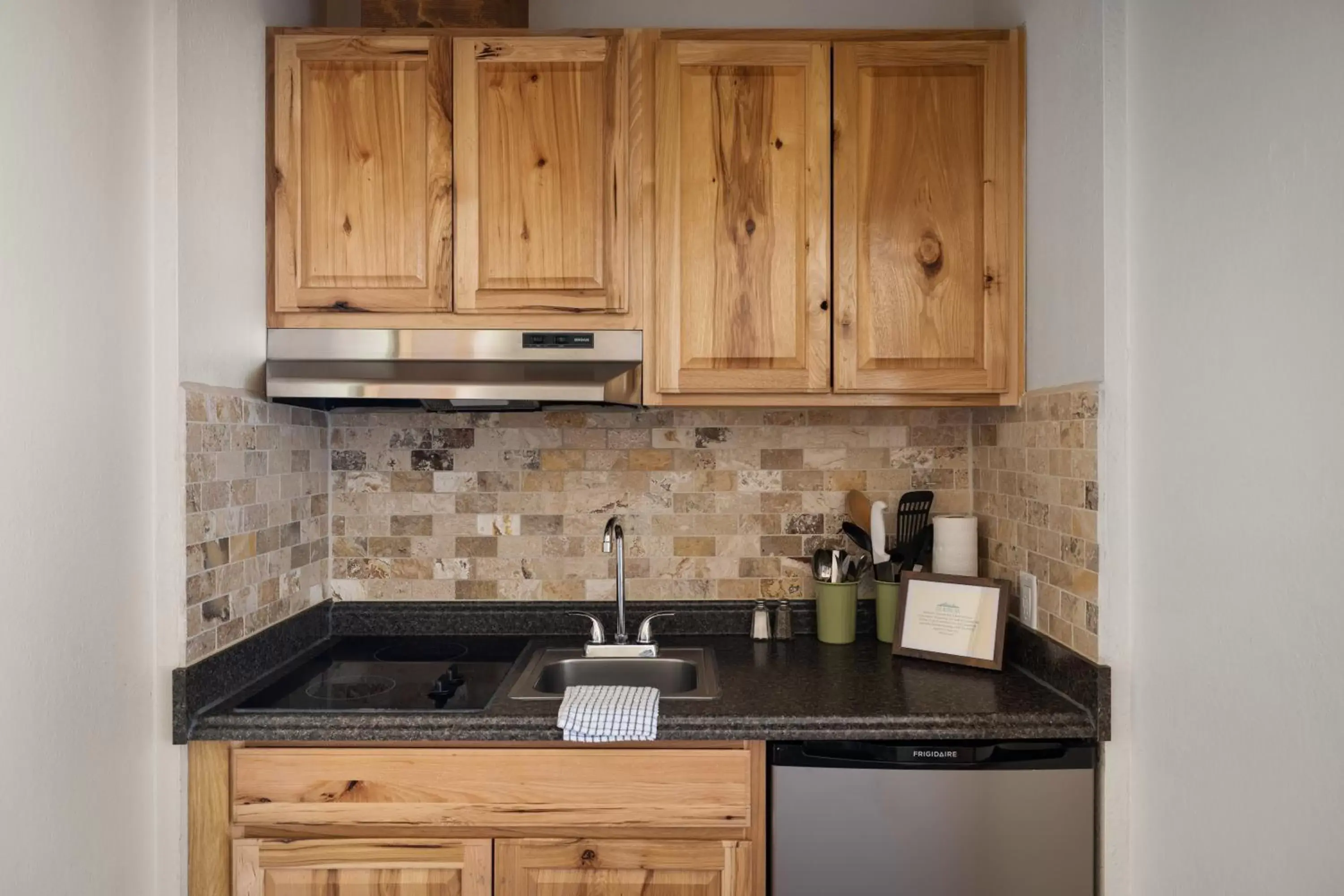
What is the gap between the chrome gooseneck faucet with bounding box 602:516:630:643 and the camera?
221 cm

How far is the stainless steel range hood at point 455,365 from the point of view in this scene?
6.37 ft

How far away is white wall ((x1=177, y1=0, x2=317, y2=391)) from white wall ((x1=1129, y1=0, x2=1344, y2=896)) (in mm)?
1729

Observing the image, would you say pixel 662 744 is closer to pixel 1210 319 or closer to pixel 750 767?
pixel 750 767

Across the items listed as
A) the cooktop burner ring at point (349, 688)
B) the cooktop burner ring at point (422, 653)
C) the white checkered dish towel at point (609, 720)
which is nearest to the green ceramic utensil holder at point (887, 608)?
the white checkered dish towel at point (609, 720)

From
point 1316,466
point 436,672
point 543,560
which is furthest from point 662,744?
point 1316,466

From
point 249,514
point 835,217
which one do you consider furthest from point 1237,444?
point 249,514

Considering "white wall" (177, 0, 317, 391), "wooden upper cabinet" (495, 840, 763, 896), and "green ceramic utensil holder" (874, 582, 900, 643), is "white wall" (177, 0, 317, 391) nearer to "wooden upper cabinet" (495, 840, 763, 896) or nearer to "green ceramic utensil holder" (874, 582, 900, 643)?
"wooden upper cabinet" (495, 840, 763, 896)

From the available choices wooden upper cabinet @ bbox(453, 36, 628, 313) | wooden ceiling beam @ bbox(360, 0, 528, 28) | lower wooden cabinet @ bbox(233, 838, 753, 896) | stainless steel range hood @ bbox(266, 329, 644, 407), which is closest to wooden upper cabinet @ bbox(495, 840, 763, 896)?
lower wooden cabinet @ bbox(233, 838, 753, 896)

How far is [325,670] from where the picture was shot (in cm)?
A: 207

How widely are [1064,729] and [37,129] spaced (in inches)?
77.5

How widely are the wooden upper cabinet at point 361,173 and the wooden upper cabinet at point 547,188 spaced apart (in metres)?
0.07

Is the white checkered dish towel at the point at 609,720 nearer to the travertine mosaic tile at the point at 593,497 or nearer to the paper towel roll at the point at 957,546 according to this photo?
the travertine mosaic tile at the point at 593,497

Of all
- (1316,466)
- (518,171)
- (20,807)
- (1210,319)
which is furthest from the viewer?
(518,171)

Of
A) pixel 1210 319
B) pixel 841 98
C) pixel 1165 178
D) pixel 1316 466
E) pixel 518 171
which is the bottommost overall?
pixel 1316 466
